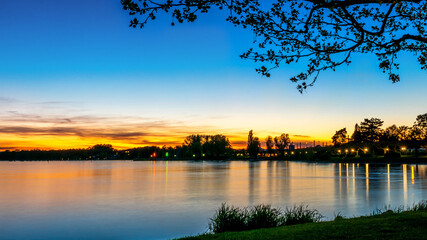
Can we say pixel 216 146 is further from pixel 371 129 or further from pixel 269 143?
pixel 371 129

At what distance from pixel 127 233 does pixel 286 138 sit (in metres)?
165

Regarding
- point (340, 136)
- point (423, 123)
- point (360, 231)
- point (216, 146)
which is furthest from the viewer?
point (216, 146)

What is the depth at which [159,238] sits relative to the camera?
15.3 metres

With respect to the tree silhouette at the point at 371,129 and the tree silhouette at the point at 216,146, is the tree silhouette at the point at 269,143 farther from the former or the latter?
the tree silhouette at the point at 371,129

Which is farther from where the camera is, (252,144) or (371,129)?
(252,144)

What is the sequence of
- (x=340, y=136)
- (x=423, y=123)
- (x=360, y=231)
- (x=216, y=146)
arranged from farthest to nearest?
1. (x=216, y=146)
2. (x=340, y=136)
3. (x=423, y=123)
4. (x=360, y=231)

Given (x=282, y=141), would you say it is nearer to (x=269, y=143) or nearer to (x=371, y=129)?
(x=269, y=143)

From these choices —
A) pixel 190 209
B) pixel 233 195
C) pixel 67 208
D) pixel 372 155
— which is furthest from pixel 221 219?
pixel 372 155

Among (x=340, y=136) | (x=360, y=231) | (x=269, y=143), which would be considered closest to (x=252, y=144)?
(x=269, y=143)

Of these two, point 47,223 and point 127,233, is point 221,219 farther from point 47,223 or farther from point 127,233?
point 47,223

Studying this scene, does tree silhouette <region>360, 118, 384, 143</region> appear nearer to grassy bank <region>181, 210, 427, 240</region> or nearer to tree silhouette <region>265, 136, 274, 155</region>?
tree silhouette <region>265, 136, 274, 155</region>

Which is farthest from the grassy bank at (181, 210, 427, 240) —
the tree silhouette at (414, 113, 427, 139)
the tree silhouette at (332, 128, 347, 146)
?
the tree silhouette at (332, 128, 347, 146)

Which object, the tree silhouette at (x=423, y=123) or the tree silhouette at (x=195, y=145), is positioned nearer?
the tree silhouette at (x=423, y=123)

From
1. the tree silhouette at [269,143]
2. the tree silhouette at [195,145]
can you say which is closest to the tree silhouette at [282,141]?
the tree silhouette at [269,143]
